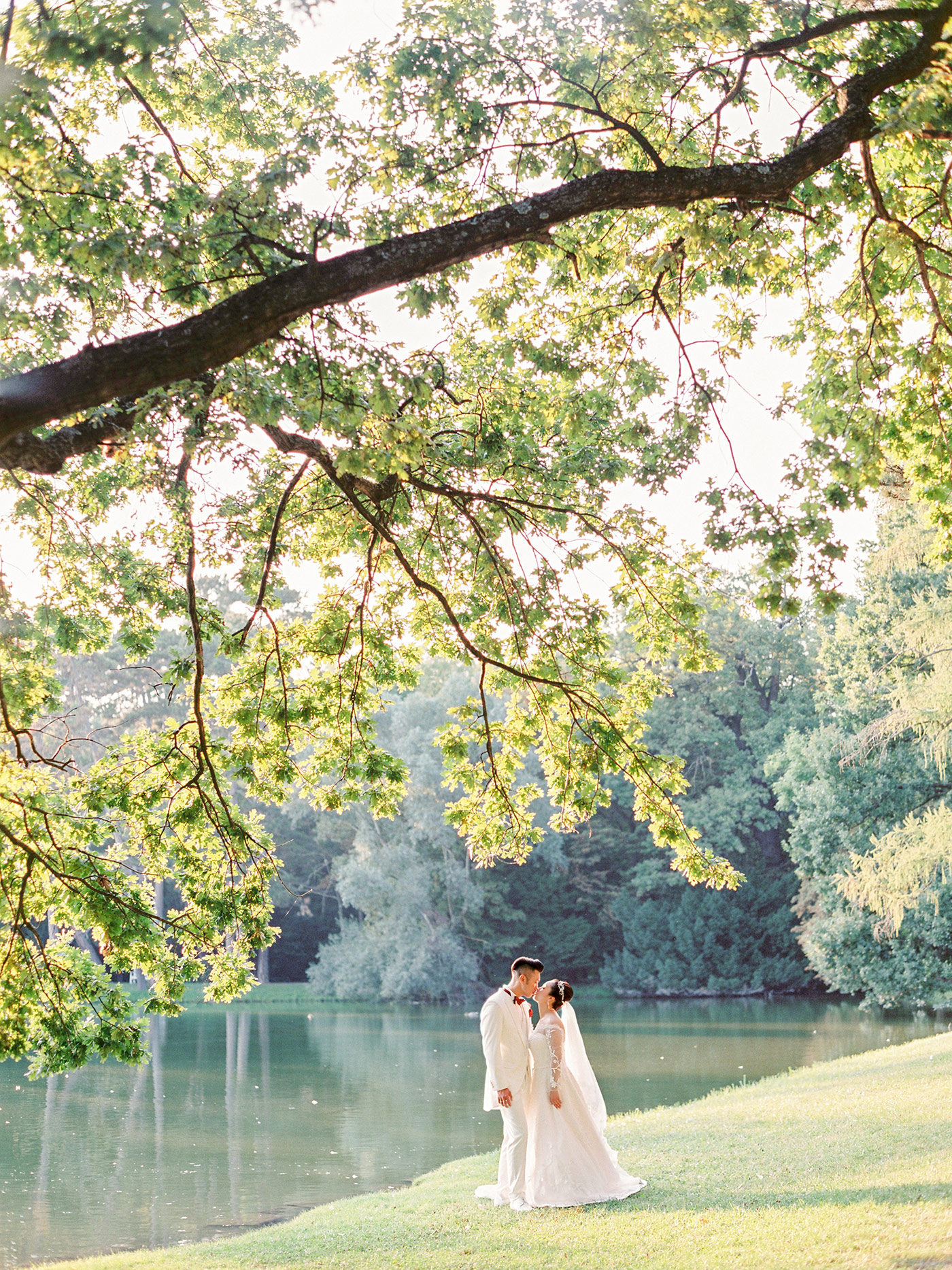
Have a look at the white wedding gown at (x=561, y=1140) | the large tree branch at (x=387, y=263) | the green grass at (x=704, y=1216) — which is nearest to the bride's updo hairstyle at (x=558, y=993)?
the white wedding gown at (x=561, y=1140)

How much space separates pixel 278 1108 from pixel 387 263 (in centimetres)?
1695

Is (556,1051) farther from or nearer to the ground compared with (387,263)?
nearer to the ground

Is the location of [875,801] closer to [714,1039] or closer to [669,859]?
[714,1039]

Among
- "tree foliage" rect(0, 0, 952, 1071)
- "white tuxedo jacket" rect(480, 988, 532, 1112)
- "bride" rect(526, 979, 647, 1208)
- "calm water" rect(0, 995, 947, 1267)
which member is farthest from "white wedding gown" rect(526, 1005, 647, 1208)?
"calm water" rect(0, 995, 947, 1267)

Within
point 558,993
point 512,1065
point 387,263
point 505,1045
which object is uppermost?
point 387,263

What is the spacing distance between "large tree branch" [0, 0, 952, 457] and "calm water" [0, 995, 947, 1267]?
8876 millimetres

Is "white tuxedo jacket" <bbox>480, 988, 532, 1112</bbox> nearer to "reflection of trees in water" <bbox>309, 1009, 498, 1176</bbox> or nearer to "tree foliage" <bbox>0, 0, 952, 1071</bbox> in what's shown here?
"tree foliage" <bbox>0, 0, 952, 1071</bbox>

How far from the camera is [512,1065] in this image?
900cm

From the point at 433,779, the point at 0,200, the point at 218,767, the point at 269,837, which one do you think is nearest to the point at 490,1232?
the point at 269,837

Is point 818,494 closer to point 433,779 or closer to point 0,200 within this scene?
point 0,200

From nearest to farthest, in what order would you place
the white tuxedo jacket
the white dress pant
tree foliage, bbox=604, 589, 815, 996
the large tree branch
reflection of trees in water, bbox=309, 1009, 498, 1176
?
the large tree branch → the white tuxedo jacket → the white dress pant → reflection of trees in water, bbox=309, 1009, 498, 1176 → tree foliage, bbox=604, 589, 815, 996

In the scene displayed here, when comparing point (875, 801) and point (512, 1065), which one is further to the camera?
point (875, 801)

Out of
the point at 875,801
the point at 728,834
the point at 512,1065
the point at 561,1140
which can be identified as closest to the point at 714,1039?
the point at 875,801

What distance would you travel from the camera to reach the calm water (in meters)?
12.2
